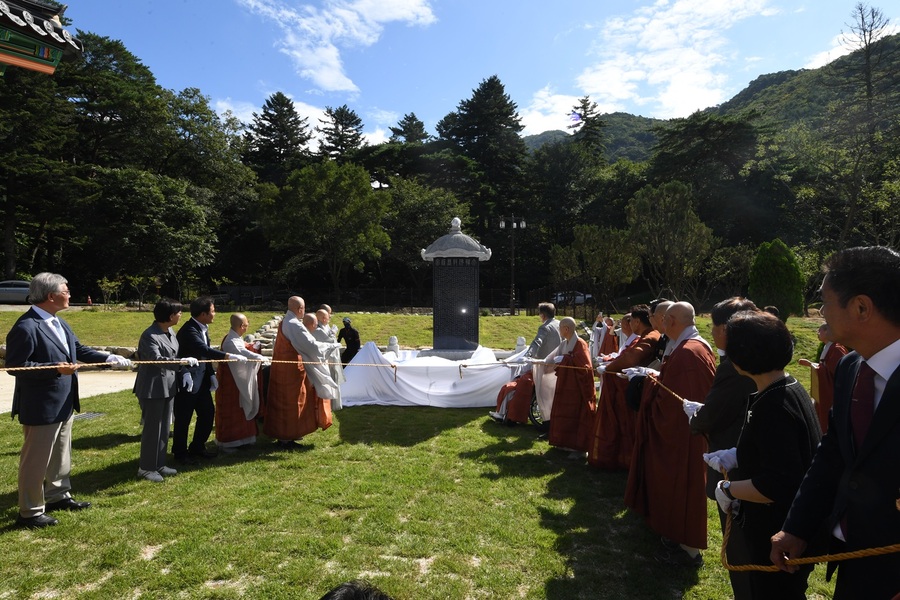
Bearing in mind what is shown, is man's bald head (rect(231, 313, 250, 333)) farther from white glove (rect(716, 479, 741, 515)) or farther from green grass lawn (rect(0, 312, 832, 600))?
white glove (rect(716, 479, 741, 515))

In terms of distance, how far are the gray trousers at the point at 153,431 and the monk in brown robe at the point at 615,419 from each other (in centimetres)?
451

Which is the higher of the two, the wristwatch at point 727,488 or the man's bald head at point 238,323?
the man's bald head at point 238,323

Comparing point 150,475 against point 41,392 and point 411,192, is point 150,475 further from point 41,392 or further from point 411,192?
point 411,192

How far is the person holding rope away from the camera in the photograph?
2.10m

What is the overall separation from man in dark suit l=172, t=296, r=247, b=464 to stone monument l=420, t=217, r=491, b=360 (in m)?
6.49

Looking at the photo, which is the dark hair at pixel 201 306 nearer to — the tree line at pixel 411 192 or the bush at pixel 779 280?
the bush at pixel 779 280

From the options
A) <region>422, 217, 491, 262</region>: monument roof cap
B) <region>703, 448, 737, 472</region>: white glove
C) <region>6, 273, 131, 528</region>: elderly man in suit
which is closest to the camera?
<region>703, 448, 737, 472</region>: white glove

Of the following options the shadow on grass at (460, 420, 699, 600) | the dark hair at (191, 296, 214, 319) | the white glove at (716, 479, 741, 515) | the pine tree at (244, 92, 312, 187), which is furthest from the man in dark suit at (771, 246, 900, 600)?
the pine tree at (244, 92, 312, 187)

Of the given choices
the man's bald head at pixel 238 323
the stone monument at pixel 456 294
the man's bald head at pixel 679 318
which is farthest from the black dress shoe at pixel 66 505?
the stone monument at pixel 456 294

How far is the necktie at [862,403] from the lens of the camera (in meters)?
1.65

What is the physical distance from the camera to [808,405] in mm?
2199

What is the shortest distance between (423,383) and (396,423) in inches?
63.2

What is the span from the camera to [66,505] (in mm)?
4383

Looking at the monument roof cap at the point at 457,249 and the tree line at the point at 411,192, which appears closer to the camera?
the monument roof cap at the point at 457,249
